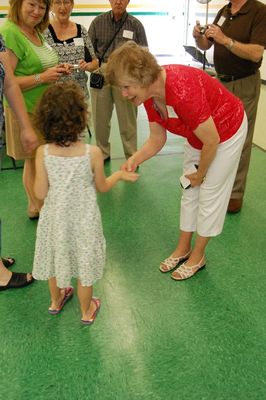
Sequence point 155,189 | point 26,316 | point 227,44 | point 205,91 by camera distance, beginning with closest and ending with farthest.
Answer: point 205,91, point 26,316, point 227,44, point 155,189

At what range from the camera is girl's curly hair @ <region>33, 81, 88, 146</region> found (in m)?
1.35

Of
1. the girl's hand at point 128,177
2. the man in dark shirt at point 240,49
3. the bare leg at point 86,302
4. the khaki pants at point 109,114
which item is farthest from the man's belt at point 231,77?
the bare leg at point 86,302

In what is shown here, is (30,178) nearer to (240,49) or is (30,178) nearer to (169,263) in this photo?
(169,263)

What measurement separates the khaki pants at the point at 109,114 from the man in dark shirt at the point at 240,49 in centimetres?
96

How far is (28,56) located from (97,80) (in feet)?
4.08

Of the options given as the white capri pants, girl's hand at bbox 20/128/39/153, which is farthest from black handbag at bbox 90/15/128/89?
the white capri pants

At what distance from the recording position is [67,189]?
56.9 inches

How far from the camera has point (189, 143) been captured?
6.16ft

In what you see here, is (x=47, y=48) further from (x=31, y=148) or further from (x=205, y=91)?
(x=205, y=91)

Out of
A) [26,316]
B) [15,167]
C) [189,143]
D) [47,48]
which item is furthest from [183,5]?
[26,316]

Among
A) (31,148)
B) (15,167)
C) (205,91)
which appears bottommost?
(15,167)

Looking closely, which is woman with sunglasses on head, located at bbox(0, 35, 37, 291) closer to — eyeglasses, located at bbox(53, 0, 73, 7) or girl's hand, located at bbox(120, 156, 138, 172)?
girl's hand, located at bbox(120, 156, 138, 172)

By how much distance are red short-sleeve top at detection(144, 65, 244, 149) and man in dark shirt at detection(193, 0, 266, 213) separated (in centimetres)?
67

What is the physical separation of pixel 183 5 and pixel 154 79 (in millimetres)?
7232
